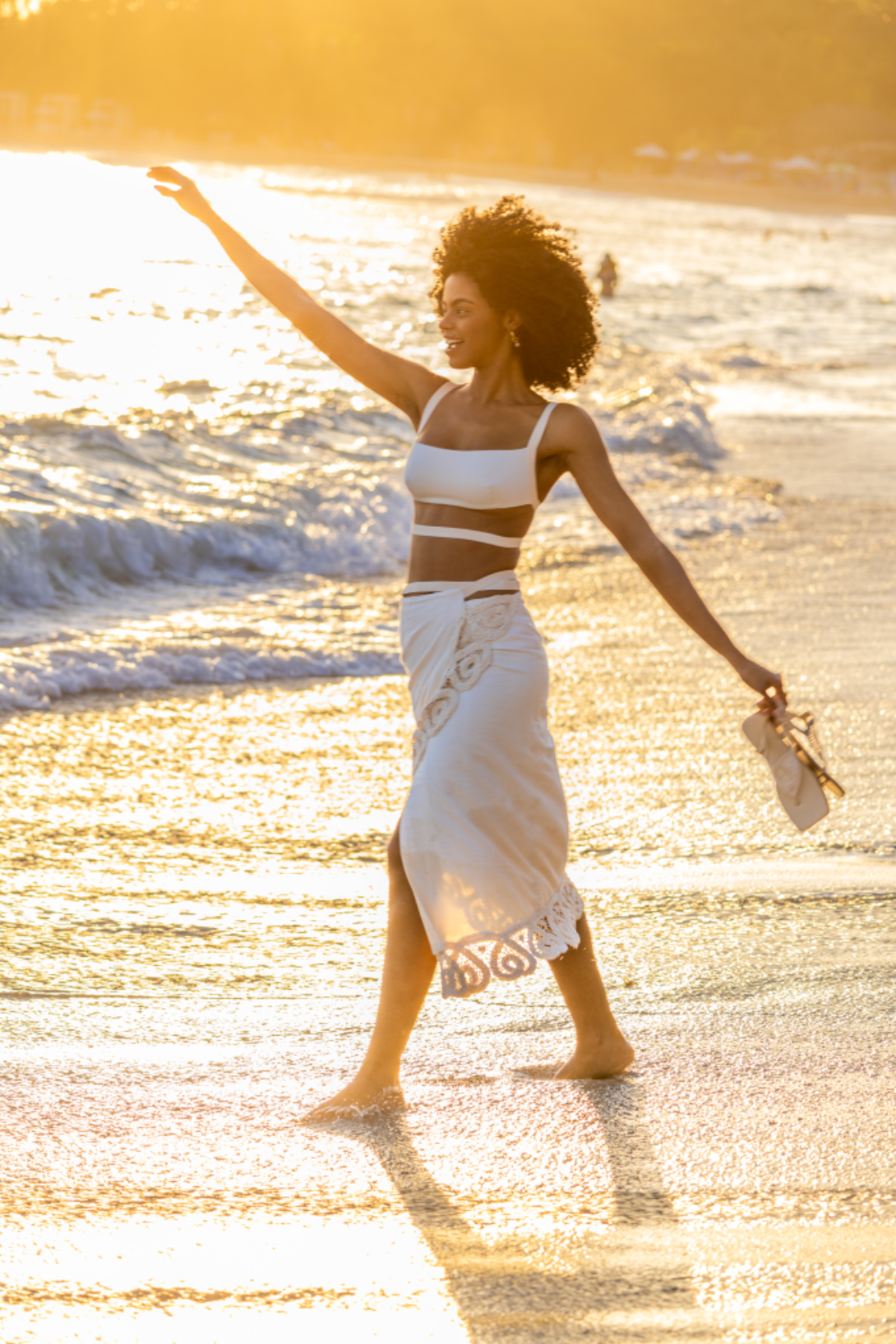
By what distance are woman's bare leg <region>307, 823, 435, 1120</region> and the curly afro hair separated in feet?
3.21

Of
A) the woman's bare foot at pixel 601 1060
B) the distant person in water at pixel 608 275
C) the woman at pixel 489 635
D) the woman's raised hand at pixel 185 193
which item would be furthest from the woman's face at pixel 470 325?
the distant person in water at pixel 608 275

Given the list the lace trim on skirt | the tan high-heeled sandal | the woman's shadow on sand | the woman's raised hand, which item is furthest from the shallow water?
the woman's raised hand

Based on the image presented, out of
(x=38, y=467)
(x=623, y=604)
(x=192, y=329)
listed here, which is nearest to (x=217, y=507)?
(x=38, y=467)

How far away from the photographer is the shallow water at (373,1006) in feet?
7.55

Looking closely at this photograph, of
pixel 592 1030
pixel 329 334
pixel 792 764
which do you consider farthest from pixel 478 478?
pixel 592 1030

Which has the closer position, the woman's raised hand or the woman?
the woman

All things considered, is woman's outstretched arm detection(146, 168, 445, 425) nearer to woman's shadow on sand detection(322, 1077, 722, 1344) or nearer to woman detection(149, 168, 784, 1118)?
woman detection(149, 168, 784, 1118)

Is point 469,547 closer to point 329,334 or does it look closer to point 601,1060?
point 329,334

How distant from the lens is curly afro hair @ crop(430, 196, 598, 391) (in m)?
2.92

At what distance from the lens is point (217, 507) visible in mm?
10539

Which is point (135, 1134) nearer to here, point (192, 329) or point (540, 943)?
point (540, 943)

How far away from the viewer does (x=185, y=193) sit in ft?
10.8

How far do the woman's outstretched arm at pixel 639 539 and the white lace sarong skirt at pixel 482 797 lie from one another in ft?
0.83

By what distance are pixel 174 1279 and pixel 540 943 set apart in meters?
0.92
